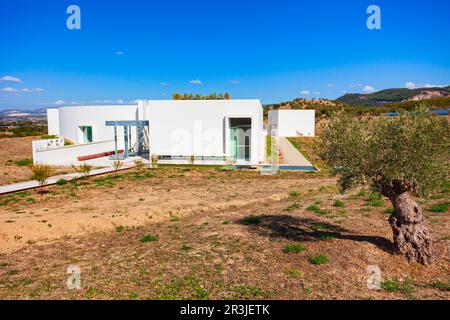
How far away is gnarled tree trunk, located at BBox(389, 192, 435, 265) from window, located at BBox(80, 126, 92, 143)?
27.3m

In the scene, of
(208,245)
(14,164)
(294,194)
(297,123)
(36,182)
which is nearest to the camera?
(208,245)

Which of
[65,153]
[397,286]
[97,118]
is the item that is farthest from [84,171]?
[397,286]

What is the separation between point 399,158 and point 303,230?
359cm

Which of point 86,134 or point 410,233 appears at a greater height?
point 86,134

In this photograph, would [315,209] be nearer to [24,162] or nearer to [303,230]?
[303,230]

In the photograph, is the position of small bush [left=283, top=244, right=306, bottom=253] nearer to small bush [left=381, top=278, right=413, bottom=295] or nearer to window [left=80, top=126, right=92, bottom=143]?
small bush [left=381, top=278, right=413, bottom=295]

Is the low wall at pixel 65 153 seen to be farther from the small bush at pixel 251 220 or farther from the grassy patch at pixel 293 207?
the grassy patch at pixel 293 207

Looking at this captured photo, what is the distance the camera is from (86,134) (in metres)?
29.5

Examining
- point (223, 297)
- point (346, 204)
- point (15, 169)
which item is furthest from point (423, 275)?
point (15, 169)

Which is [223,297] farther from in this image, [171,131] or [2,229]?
[171,131]

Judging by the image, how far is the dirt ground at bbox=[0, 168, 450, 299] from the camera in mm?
6047

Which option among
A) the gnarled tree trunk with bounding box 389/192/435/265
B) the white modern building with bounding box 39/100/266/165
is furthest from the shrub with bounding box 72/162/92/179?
the gnarled tree trunk with bounding box 389/192/435/265

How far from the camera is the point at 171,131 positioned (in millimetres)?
22172

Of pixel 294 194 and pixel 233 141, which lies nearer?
pixel 294 194
